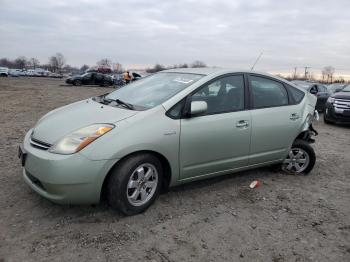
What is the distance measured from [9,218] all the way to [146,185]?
1.41 meters

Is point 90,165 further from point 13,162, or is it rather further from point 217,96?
point 13,162

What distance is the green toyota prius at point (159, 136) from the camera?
3381 mm

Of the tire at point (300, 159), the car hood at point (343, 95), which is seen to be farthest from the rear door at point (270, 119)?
the car hood at point (343, 95)

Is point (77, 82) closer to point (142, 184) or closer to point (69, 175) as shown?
point (142, 184)

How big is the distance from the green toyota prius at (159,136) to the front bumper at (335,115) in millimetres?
7003

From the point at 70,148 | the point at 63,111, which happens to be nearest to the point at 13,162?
the point at 63,111

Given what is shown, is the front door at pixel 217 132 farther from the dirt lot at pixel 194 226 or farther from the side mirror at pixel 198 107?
the dirt lot at pixel 194 226

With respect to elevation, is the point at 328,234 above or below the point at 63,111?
below

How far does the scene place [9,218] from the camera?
11.6 feet

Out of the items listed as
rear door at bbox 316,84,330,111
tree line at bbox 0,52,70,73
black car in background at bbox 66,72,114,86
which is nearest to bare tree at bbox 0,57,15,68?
tree line at bbox 0,52,70,73

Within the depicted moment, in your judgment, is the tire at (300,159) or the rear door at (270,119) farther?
the tire at (300,159)

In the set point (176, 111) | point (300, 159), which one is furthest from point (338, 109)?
point (176, 111)

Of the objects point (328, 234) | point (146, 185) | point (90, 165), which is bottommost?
point (328, 234)

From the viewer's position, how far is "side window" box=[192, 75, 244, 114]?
423 centimetres
